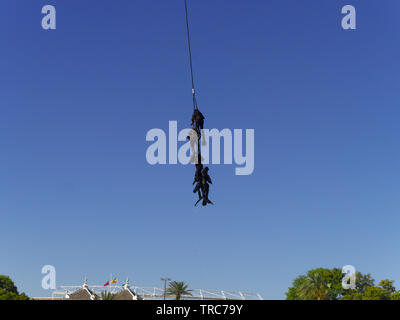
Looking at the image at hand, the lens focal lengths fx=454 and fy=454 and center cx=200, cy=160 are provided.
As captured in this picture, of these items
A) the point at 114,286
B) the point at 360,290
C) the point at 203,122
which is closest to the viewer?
the point at 203,122

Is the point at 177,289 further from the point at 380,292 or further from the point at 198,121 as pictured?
the point at 198,121

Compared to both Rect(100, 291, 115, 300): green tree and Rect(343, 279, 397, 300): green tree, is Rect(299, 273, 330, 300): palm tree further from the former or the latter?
Rect(100, 291, 115, 300): green tree

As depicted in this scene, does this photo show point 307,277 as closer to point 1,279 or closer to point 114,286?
point 114,286

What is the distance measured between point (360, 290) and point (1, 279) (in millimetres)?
78002

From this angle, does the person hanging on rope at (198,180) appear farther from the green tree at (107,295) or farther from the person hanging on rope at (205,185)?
the green tree at (107,295)

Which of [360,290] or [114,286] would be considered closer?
[114,286]

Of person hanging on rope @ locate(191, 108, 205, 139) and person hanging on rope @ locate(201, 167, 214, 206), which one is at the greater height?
person hanging on rope @ locate(191, 108, 205, 139)

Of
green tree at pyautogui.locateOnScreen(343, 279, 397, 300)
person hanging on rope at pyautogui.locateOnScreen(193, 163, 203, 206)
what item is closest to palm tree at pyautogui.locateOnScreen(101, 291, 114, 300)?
green tree at pyautogui.locateOnScreen(343, 279, 397, 300)

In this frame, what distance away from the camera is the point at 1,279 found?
3401 inches

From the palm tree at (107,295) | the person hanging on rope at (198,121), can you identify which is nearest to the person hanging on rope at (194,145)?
the person hanging on rope at (198,121)

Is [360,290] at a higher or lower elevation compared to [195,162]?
lower
